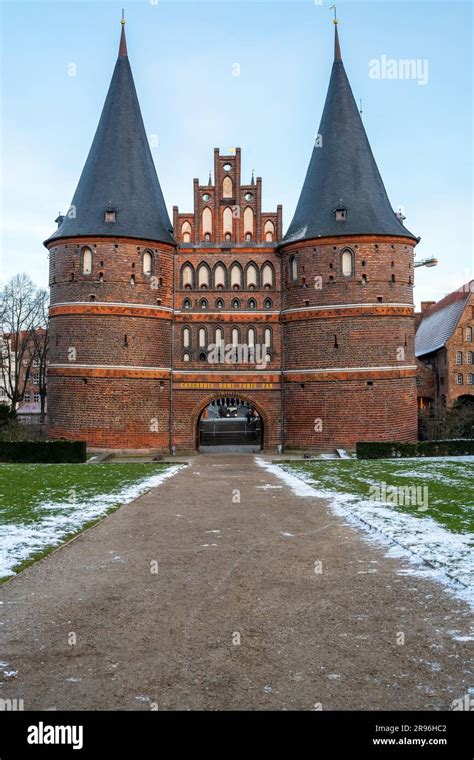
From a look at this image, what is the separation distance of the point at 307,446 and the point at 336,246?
28.7 ft

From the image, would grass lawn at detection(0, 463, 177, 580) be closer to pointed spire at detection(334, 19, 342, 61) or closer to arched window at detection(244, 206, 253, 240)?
arched window at detection(244, 206, 253, 240)

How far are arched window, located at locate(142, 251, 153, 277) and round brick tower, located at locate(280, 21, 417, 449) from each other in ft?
19.9

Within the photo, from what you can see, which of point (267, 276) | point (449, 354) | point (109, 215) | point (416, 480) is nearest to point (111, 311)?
point (109, 215)

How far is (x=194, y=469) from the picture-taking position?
894 inches

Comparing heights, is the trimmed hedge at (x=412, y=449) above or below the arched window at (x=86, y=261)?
below

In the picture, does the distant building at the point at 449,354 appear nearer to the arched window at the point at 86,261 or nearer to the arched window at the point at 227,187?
the arched window at the point at 227,187

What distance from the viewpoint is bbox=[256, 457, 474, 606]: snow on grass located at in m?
8.05

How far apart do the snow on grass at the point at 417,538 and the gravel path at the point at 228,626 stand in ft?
0.99

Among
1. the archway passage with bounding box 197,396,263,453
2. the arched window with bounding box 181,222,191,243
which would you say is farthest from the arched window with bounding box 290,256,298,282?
the archway passage with bounding box 197,396,263,453

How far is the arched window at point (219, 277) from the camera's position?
2988 centimetres

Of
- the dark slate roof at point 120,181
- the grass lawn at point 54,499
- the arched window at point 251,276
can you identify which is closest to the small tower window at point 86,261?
the dark slate roof at point 120,181

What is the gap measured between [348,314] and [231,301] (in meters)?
5.54
